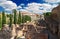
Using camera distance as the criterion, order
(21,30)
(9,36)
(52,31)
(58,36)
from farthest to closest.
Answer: (9,36), (21,30), (52,31), (58,36)

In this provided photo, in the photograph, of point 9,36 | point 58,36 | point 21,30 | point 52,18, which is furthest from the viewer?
point 9,36

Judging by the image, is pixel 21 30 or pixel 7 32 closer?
pixel 21 30

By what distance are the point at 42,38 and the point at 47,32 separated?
3.25 feet

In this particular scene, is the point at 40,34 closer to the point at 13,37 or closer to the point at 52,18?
the point at 52,18

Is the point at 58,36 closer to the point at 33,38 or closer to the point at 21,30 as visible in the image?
the point at 33,38

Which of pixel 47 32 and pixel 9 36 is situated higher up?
pixel 47 32

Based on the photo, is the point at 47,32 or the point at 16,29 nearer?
the point at 47,32

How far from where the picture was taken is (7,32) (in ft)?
82.7

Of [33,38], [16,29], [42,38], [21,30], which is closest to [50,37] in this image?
[42,38]

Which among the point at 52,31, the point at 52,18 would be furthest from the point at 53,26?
the point at 52,18

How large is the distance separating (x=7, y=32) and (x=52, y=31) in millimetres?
9792

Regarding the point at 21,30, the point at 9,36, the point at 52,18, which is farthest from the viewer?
the point at 9,36

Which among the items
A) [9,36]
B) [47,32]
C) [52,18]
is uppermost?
[52,18]

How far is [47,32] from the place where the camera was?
1697cm
